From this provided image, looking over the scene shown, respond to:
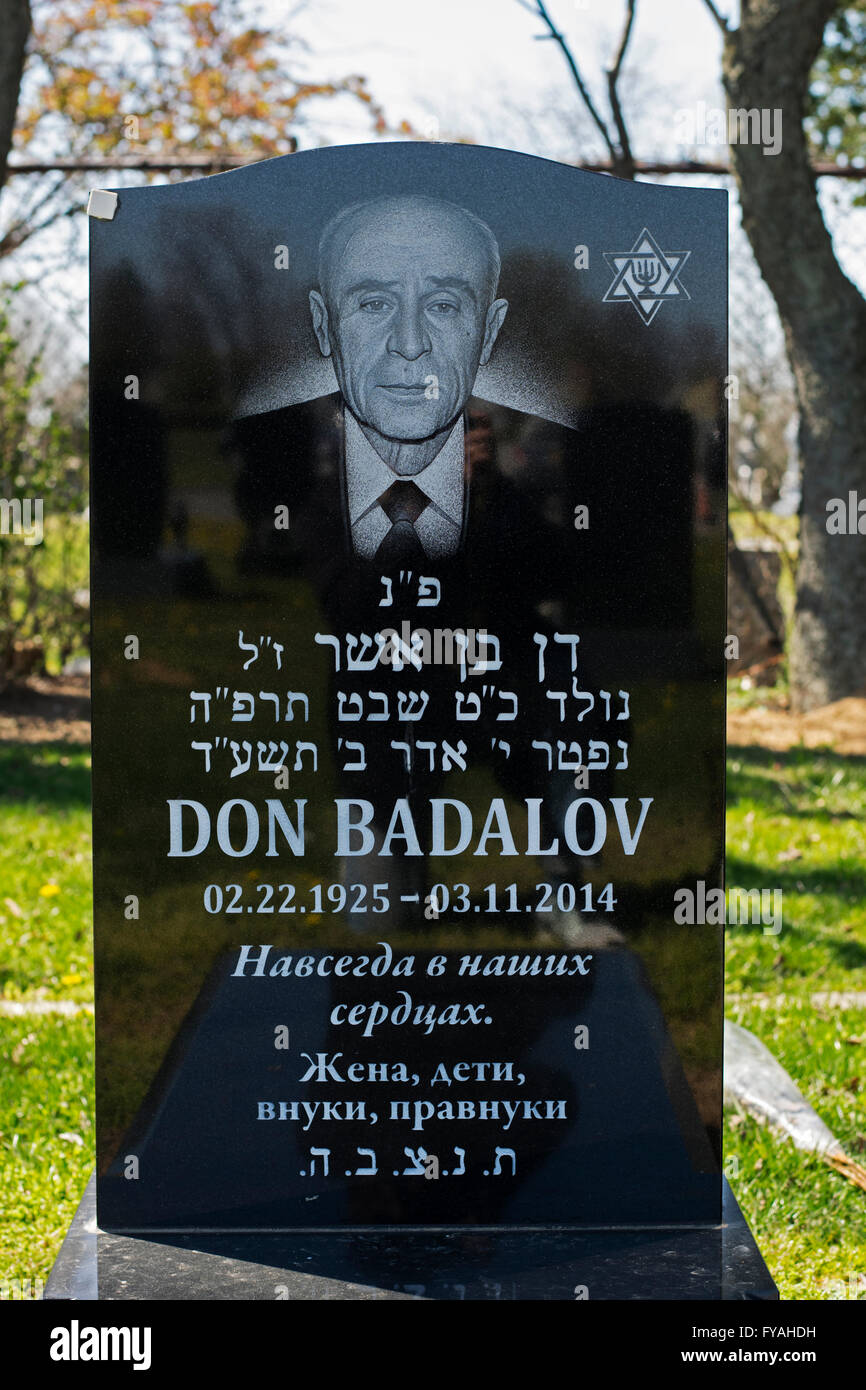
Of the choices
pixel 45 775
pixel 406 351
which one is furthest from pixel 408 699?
pixel 45 775

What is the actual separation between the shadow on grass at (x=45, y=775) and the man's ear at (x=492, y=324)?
492 centimetres

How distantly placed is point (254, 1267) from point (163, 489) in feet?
5.25

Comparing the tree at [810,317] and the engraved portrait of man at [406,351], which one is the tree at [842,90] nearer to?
the tree at [810,317]

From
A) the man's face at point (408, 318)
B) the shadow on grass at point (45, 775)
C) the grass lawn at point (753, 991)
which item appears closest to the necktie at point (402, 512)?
the man's face at point (408, 318)

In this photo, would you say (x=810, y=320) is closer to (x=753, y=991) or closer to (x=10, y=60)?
(x=10, y=60)

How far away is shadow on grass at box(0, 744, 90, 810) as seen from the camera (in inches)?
285

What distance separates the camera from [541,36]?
25.1ft

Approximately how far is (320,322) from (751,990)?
119 inches

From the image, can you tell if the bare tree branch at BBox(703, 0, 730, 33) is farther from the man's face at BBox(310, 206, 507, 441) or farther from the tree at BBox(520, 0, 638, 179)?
the man's face at BBox(310, 206, 507, 441)

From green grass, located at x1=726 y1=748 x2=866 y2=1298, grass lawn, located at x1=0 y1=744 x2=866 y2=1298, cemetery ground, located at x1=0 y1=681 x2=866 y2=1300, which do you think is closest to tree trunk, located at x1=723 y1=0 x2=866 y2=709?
cemetery ground, located at x1=0 y1=681 x2=866 y2=1300

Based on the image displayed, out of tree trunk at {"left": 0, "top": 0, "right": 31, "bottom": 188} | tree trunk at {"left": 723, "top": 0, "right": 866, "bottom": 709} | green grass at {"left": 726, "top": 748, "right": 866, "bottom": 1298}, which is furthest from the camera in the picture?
tree trunk at {"left": 723, "top": 0, "right": 866, "bottom": 709}

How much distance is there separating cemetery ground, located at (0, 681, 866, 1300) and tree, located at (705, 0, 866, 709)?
100cm
